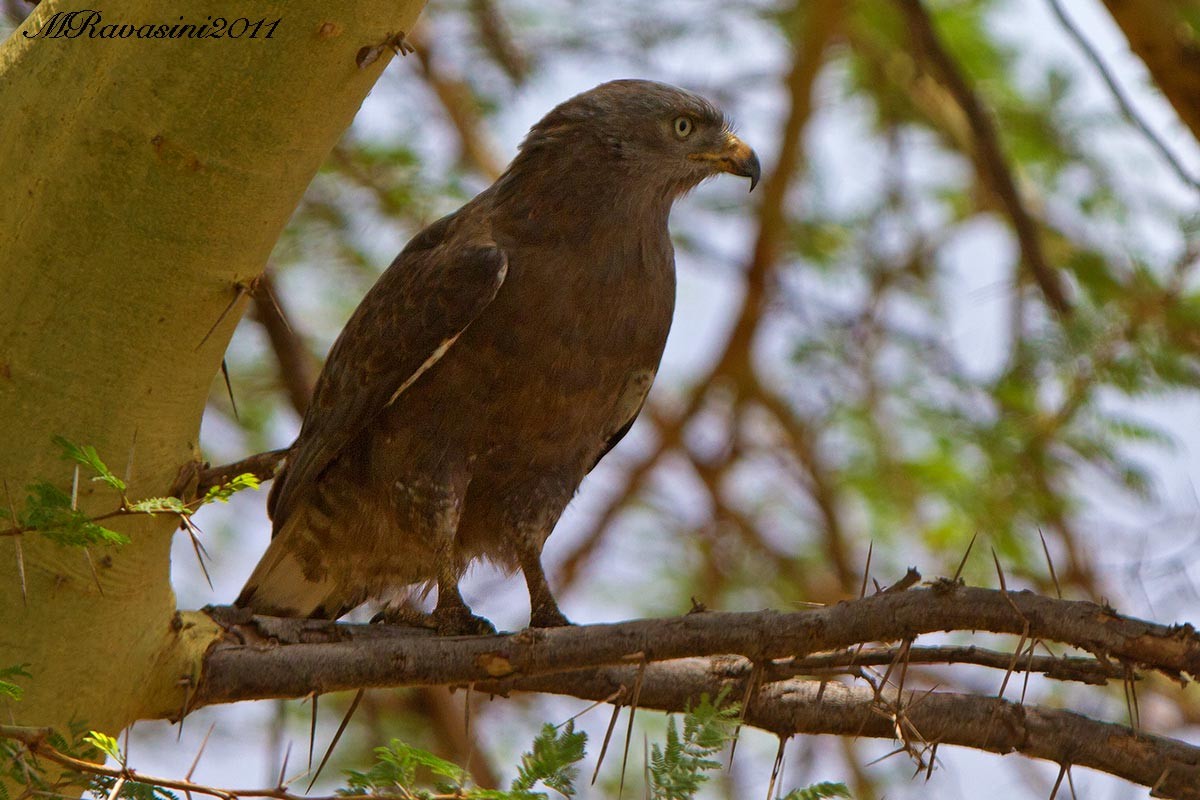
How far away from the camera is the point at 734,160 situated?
15.9 feet

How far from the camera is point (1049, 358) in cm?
568

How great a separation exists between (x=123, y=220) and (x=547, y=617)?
220 cm

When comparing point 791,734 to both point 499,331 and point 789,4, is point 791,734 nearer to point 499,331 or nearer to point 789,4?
point 499,331

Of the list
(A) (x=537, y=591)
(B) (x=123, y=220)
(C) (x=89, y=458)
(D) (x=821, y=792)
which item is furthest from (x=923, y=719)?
(B) (x=123, y=220)

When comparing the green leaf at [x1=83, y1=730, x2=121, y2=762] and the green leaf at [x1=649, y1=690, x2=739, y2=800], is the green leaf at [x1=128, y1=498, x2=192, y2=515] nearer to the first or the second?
the green leaf at [x1=83, y1=730, x2=121, y2=762]

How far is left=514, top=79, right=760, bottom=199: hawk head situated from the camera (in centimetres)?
462

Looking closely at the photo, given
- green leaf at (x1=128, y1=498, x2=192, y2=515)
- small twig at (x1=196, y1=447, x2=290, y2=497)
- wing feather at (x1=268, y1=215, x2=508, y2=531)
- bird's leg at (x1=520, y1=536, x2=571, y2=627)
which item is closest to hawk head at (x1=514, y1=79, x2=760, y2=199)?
wing feather at (x1=268, y1=215, x2=508, y2=531)

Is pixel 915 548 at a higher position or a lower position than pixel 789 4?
lower

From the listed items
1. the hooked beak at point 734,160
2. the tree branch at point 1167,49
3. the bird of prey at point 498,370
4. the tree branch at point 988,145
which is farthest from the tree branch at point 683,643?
the tree branch at point 988,145

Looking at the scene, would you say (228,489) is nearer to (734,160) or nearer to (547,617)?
(547,617)

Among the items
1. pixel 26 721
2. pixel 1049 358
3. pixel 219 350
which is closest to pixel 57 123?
pixel 219 350

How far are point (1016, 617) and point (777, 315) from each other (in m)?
4.95

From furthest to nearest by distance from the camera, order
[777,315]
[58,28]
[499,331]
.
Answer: [777,315] < [499,331] < [58,28]

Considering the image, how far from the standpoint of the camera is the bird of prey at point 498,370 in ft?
13.7
